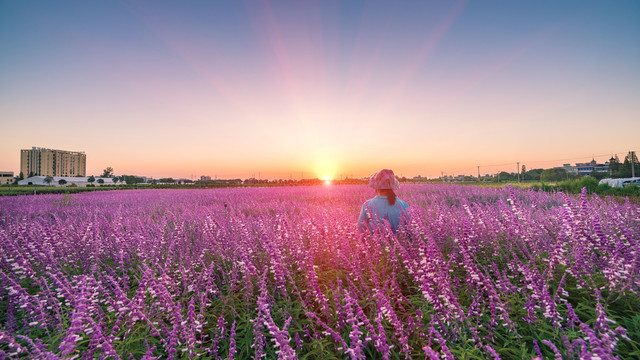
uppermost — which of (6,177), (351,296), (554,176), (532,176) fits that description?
(6,177)

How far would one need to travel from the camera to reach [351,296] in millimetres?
2863

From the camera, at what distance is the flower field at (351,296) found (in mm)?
1896

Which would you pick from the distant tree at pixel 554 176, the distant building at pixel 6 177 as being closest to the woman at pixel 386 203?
the distant tree at pixel 554 176

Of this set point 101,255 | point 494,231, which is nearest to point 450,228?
point 494,231

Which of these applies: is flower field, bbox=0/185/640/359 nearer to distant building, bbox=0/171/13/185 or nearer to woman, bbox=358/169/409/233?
A: woman, bbox=358/169/409/233

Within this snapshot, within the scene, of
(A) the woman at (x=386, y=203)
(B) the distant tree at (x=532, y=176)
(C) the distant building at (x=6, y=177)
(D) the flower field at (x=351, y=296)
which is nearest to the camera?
(D) the flower field at (x=351, y=296)

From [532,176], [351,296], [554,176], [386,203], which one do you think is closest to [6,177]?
[386,203]

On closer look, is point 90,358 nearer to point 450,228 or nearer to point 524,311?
point 524,311

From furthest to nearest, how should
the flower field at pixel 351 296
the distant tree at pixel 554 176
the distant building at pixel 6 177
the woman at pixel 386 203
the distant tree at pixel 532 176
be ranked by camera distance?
the distant building at pixel 6 177
the distant tree at pixel 532 176
the distant tree at pixel 554 176
the woman at pixel 386 203
the flower field at pixel 351 296

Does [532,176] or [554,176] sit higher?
[532,176]

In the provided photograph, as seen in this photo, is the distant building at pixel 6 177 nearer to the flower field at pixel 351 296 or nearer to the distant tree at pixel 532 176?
the flower field at pixel 351 296

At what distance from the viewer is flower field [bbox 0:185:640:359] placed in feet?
6.22

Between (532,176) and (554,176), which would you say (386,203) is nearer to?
(554,176)

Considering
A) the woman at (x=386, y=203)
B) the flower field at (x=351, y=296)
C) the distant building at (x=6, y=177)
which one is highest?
the distant building at (x=6, y=177)
